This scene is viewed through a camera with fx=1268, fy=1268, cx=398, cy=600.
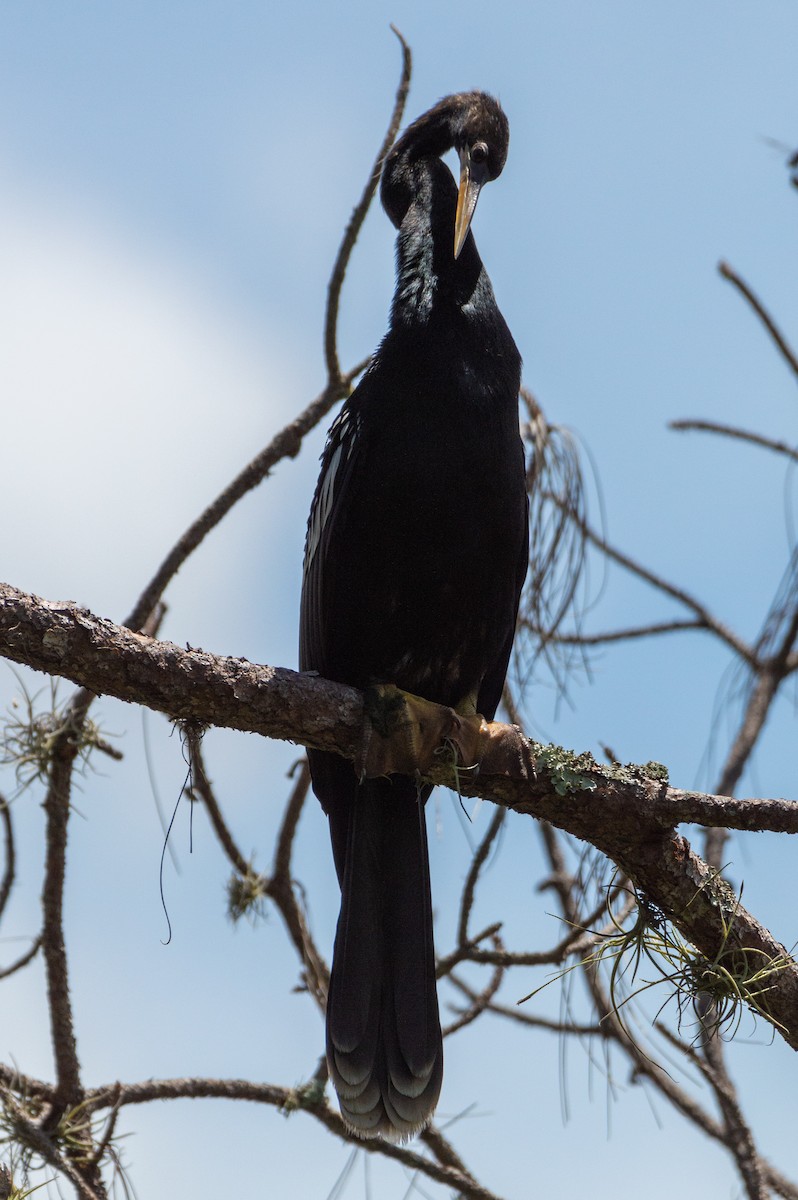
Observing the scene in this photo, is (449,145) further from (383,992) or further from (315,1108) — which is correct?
(315,1108)

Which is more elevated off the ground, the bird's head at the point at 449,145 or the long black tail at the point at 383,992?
the bird's head at the point at 449,145

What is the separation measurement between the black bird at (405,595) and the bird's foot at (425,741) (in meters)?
0.24

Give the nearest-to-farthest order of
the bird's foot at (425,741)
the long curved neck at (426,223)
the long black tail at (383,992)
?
the bird's foot at (425,741) → the long black tail at (383,992) → the long curved neck at (426,223)

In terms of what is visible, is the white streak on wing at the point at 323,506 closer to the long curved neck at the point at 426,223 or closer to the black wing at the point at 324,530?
the black wing at the point at 324,530

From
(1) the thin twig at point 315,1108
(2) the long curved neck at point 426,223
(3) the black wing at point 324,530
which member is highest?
(2) the long curved neck at point 426,223

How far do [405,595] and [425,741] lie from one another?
48 cm

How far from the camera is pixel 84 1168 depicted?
11.1 feet

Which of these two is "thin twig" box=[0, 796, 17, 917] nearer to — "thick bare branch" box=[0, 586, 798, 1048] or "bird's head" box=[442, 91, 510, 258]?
"thick bare branch" box=[0, 586, 798, 1048]

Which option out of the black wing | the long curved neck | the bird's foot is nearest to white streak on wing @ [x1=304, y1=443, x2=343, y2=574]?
the black wing

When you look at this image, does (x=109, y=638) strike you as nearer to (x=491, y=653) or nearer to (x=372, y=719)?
(x=372, y=719)

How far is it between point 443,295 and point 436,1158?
8.68 feet

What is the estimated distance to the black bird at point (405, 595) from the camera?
3514 millimetres

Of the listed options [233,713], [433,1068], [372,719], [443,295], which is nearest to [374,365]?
[443,295]

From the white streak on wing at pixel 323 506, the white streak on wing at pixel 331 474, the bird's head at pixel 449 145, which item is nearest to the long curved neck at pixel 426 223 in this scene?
the bird's head at pixel 449 145
